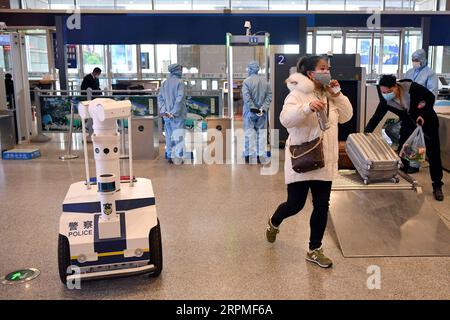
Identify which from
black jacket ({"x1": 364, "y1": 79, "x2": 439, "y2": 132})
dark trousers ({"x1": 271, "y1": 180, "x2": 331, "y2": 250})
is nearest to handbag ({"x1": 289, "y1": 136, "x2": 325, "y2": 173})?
dark trousers ({"x1": 271, "y1": 180, "x2": 331, "y2": 250})

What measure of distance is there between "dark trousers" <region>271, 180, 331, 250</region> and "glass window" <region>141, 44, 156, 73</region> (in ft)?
31.4

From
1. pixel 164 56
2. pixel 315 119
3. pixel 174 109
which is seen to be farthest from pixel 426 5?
A: pixel 315 119

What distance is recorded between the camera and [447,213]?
424 centimetres

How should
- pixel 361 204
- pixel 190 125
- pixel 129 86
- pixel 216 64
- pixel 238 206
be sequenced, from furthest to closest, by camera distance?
pixel 216 64
pixel 129 86
pixel 190 125
pixel 238 206
pixel 361 204

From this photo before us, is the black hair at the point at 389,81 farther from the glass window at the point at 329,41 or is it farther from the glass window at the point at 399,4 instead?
the glass window at the point at 399,4

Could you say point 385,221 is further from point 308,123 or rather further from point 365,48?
point 365,48

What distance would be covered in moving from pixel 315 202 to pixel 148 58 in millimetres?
9874

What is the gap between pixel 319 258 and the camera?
3.15 meters

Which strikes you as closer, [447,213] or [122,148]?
[447,213]

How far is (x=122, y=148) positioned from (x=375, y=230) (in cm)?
482

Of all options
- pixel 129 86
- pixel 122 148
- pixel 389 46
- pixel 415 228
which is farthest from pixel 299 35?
pixel 415 228

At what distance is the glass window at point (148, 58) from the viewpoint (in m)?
12.0

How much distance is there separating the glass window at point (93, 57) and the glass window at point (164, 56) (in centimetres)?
137

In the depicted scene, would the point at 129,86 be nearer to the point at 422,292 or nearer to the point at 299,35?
the point at 299,35
